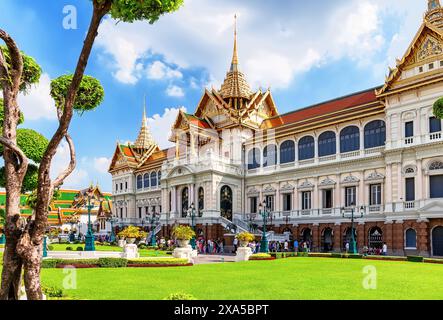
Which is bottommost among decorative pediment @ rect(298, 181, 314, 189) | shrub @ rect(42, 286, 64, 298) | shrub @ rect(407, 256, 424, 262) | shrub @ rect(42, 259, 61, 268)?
shrub @ rect(407, 256, 424, 262)

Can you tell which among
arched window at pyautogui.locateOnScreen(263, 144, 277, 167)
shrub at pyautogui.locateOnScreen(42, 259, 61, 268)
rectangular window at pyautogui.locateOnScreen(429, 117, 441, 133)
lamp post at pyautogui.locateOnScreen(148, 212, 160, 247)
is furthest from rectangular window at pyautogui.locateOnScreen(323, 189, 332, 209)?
→ shrub at pyautogui.locateOnScreen(42, 259, 61, 268)

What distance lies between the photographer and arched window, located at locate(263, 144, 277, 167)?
160 ft

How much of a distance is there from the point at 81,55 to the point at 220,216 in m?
39.8

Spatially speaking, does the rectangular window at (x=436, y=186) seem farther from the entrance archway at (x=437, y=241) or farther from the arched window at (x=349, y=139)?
the arched window at (x=349, y=139)

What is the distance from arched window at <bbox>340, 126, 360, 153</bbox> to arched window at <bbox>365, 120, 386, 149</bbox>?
1.02 meters

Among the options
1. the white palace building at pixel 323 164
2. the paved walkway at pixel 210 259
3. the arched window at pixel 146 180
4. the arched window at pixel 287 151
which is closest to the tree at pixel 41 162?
the paved walkway at pixel 210 259

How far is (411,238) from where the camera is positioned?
3416cm

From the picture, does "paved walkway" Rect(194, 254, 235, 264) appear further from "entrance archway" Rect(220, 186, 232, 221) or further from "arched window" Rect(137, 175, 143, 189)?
"arched window" Rect(137, 175, 143, 189)

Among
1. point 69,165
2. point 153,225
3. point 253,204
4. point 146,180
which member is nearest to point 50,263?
point 69,165

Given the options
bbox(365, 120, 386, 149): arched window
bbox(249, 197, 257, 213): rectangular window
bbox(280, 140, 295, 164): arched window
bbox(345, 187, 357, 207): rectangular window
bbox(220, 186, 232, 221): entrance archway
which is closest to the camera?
bbox(365, 120, 386, 149): arched window

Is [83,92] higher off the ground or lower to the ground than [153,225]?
higher

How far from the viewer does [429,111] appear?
1359 inches

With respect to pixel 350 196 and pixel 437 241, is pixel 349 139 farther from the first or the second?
pixel 437 241

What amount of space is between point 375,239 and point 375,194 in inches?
156
